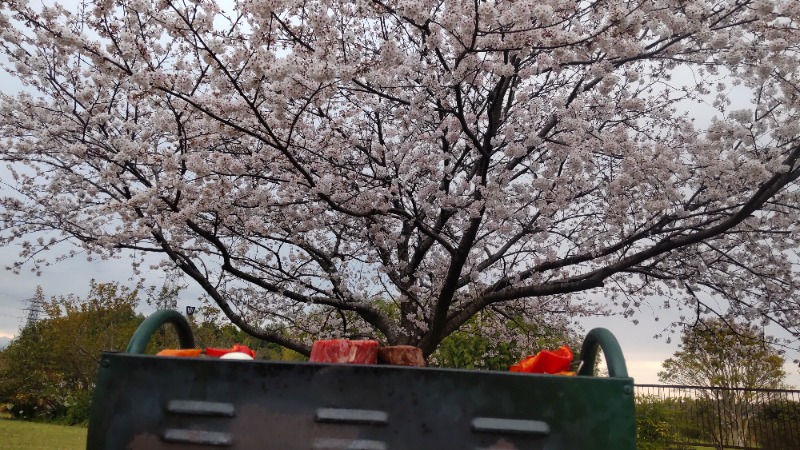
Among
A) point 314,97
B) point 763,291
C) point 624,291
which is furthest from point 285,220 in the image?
point 763,291

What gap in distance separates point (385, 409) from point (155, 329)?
3.70ft

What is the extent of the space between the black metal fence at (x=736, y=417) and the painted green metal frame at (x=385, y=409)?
17153 millimetres

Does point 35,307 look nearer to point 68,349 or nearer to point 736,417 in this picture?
point 68,349

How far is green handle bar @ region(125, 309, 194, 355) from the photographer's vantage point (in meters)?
2.46

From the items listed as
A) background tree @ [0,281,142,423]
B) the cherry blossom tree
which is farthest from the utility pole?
the cherry blossom tree

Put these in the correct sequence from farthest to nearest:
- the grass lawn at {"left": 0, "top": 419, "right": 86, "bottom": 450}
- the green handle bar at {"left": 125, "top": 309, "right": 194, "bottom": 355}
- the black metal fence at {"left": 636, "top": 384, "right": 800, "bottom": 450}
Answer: the black metal fence at {"left": 636, "top": 384, "right": 800, "bottom": 450}, the grass lawn at {"left": 0, "top": 419, "right": 86, "bottom": 450}, the green handle bar at {"left": 125, "top": 309, "right": 194, "bottom": 355}

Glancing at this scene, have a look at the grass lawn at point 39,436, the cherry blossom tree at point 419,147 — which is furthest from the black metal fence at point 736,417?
the grass lawn at point 39,436

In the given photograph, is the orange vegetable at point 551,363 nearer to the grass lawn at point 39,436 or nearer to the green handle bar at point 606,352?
the green handle bar at point 606,352

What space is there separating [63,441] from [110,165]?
1020 centimetres

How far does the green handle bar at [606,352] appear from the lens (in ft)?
6.99

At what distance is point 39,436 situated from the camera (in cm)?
1500

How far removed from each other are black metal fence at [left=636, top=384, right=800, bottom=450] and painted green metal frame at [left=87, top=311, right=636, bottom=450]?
17.2 meters

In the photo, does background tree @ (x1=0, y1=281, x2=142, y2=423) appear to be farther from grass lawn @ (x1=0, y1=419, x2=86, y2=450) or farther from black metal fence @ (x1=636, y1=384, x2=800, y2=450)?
black metal fence @ (x1=636, y1=384, x2=800, y2=450)

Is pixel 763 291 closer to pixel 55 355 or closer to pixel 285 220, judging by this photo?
pixel 285 220
